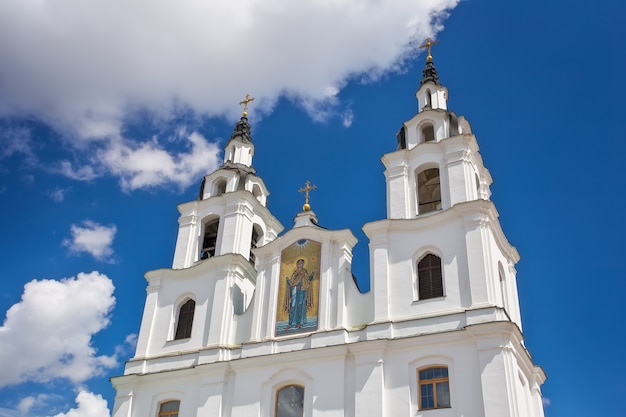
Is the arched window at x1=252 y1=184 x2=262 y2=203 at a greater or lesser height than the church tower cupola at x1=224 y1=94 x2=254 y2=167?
lesser

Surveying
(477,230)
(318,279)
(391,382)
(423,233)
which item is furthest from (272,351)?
(477,230)

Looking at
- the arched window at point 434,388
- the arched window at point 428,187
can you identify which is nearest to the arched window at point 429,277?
the arched window at point 434,388

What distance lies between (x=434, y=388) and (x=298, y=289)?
6291 mm

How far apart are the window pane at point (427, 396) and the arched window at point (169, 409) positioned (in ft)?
29.0

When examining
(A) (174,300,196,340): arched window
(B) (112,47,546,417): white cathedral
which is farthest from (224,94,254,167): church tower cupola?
(A) (174,300,196,340): arched window

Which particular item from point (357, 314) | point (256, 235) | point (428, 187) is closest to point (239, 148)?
point (256, 235)

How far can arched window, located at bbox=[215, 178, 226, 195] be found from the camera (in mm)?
29812

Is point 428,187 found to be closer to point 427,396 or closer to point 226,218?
point 226,218

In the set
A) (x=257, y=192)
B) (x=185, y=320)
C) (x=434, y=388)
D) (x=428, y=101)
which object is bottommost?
(x=434, y=388)

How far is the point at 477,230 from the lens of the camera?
22281mm

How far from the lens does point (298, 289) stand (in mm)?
24156

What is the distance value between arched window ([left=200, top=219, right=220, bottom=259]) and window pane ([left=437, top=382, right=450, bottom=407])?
12.0 metres

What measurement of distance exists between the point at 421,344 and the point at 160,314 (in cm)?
1079

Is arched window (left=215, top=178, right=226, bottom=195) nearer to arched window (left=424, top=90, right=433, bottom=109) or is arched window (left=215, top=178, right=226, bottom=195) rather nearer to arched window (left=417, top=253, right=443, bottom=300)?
arched window (left=424, top=90, right=433, bottom=109)
